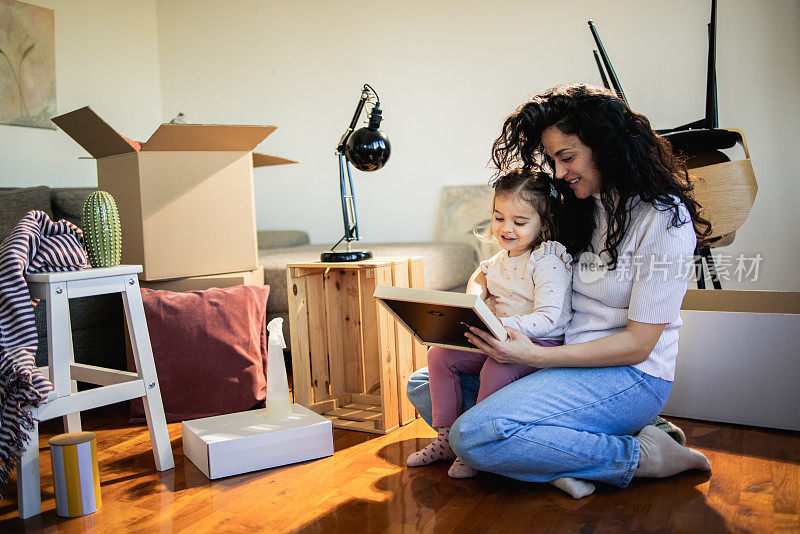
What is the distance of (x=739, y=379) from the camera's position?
6.03 feet

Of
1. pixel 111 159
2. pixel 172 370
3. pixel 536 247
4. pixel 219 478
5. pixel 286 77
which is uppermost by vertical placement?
pixel 286 77

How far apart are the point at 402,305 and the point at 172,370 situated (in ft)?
Result: 2.93

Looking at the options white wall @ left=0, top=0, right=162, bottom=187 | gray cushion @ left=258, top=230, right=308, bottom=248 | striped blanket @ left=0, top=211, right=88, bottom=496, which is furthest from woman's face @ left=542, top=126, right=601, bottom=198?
white wall @ left=0, top=0, right=162, bottom=187

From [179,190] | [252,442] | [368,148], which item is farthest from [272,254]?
[252,442]

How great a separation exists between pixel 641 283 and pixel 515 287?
12.1 inches

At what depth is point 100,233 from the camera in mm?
1663

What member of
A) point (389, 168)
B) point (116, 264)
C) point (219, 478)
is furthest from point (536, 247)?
point (389, 168)

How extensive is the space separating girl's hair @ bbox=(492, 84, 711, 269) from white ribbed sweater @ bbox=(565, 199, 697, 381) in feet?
0.07

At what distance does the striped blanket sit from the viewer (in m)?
1.38

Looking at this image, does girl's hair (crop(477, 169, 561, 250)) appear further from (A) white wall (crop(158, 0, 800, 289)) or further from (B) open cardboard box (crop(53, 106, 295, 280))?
(A) white wall (crop(158, 0, 800, 289))

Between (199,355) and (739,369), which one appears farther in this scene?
(199,355)

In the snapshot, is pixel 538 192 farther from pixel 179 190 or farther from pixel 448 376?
pixel 179 190

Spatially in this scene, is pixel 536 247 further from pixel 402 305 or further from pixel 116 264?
pixel 116 264

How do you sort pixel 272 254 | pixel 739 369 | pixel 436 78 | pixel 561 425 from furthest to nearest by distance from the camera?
pixel 436 78 < pixel 272 254 < pixel 739 369 < pixel 561 425
